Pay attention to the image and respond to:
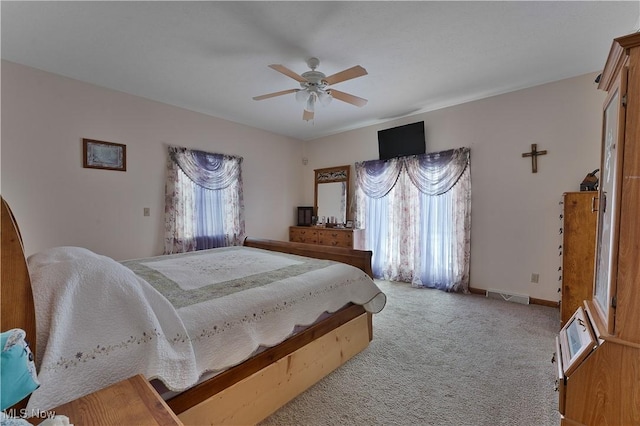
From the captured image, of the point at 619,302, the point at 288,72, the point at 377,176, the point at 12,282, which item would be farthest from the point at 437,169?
the point at 12,282

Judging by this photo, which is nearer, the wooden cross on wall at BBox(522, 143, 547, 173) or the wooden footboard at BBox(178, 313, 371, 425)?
the wooden footboard at BBox(178, 313, 371, 425)

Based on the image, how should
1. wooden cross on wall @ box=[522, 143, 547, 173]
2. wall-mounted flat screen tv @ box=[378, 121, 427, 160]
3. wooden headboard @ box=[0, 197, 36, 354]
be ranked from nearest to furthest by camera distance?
1. wooden headboard @ box=[0, 197, 36, 354]
2. wooden cross on wall @ box=[522, 143, 547, 173]
3. wall-mounted flat screen tv @ box=[378, 121, 427, 160]

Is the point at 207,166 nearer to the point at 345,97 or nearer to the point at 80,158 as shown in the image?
the point at 80,158

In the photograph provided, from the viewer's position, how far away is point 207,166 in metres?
4.07

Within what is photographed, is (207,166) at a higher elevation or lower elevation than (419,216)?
higher

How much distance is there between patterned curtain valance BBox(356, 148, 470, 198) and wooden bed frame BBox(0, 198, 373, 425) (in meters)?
2.16

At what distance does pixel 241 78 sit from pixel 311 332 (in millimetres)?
2726

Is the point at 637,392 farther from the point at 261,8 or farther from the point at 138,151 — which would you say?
the point at 138,151

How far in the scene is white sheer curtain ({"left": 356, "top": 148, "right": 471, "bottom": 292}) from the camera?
3.76m

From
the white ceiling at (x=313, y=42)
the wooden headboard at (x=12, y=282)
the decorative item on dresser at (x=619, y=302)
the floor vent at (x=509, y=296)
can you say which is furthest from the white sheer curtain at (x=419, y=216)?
the wooden headboard at (x=12, y=282)

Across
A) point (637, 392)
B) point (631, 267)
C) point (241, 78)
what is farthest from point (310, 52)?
point (637, 392)

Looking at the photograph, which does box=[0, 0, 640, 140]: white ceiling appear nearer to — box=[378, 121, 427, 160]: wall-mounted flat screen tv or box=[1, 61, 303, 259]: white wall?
box=[1, 61, 303, 259]: white wall

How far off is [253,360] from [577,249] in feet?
9.94

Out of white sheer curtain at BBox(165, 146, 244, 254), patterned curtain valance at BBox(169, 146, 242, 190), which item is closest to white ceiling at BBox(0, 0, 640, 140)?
patterned curtain valance at BBox(169, 146, 242, 190)
